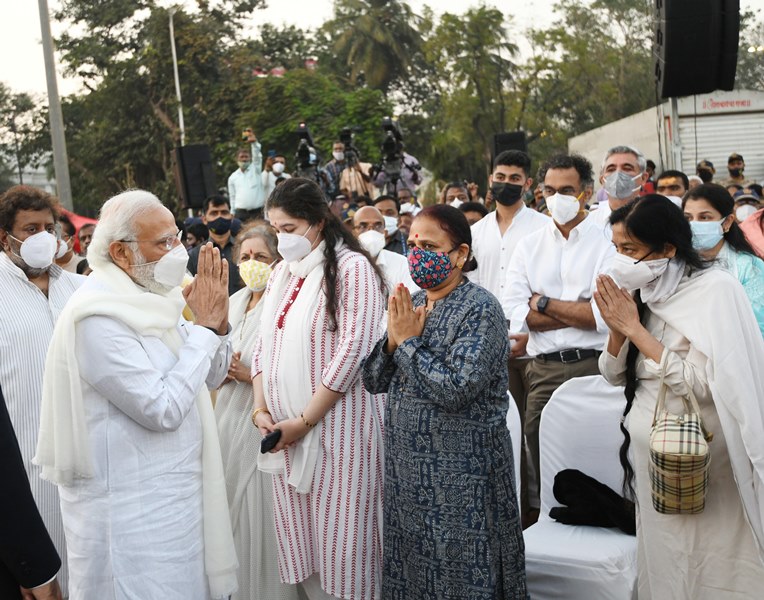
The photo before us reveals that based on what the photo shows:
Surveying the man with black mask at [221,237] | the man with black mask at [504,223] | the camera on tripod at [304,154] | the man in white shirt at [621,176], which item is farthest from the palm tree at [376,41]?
the man in white shirt at [621,176]

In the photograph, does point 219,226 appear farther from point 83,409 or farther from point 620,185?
point 83,409

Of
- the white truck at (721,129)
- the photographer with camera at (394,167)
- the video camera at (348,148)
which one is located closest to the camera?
the photographer with camera at (394,167)

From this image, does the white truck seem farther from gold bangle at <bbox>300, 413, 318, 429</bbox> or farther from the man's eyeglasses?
the man's eyeglasses

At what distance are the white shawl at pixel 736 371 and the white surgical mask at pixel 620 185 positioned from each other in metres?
2.28

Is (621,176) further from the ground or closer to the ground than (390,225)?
further from the ground

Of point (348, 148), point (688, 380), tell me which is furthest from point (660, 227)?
point (348, 148)

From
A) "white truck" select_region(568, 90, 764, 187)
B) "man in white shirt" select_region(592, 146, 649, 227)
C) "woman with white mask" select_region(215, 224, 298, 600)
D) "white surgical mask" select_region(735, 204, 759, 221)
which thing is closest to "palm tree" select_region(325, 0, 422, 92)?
"white truck" select_region(568, 90, 764, 187)

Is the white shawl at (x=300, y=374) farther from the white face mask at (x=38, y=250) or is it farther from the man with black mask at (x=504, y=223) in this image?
the man with black mask at (x=504, y=223)

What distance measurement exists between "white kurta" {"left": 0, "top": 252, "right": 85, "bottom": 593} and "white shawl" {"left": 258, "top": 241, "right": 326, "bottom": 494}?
0.96m

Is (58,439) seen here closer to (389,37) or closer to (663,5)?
(663,5)

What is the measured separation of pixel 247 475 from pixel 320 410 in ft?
2.49

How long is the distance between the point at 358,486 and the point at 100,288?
137cm

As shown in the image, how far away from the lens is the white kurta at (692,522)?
119 inches

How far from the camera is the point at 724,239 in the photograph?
14.7ft
